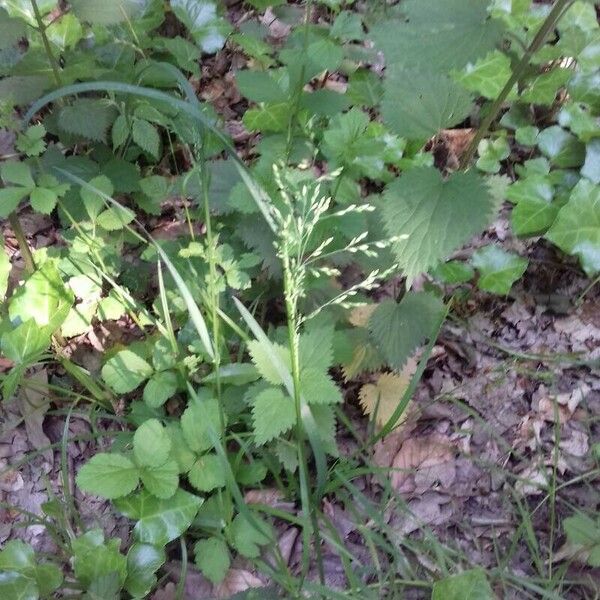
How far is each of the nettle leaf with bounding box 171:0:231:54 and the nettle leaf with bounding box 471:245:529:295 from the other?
128 centimetres

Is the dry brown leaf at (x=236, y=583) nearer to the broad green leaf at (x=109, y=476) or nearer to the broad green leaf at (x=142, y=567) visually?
the broad green leaf at (x=142, y=567)

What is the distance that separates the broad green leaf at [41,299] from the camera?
165cm

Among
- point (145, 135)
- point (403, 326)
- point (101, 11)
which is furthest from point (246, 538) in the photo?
point (101, 11)

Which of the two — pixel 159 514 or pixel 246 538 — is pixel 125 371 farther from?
pixel 246 538

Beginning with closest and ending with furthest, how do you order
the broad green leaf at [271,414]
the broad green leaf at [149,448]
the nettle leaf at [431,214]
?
Result: the nettle leaf at [431,214], the broad green leaf at [271,414], the broad green leaf at [149,448]

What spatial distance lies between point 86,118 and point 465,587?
1.74 meters

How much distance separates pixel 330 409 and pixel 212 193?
0.70 metres

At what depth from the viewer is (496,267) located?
1.93 meters

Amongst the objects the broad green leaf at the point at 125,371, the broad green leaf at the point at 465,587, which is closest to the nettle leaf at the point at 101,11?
the broad green leaf at the point at 125,371

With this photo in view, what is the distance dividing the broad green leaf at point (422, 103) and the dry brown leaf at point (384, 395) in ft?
2.36

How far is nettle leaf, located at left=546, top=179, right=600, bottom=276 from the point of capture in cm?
188

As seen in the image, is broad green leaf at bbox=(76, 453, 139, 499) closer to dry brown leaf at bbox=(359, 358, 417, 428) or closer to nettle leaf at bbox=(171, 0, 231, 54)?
dry brown leaf at bbox=(359, 358, 417, 428)

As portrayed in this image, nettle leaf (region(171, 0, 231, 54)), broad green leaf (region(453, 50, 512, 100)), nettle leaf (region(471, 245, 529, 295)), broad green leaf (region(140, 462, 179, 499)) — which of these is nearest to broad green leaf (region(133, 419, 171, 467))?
broad green leaf (region(140, 462, 179, 499))

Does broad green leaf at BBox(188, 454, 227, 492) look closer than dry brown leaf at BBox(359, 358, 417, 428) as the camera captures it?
Yes
